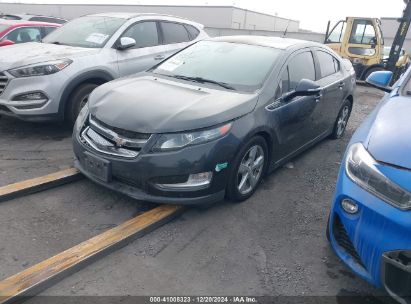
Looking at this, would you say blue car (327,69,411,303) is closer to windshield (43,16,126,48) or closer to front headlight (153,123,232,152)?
front headlight (153,123,232,152)

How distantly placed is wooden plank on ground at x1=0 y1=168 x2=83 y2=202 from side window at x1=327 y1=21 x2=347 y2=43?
430 inches

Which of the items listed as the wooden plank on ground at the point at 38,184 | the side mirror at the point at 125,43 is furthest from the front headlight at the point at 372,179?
the side mirror at the point at 125,43

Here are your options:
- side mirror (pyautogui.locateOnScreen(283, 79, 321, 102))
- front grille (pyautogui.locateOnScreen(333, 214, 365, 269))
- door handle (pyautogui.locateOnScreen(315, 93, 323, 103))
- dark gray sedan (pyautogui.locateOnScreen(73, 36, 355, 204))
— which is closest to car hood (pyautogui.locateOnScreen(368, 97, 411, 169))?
front grille (pyautogui.locateOnScreen(333, 214, 365, 269))

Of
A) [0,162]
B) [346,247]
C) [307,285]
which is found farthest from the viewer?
[0,162]

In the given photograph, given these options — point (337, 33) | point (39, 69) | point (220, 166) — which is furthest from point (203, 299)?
point (337, 33)

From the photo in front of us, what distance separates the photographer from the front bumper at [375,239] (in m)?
1.96

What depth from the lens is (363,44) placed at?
11672mm

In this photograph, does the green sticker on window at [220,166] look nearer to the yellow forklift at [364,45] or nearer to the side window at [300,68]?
the side window at [300,68]

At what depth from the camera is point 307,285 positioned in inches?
104

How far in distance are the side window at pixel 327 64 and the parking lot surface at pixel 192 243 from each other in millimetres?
1556

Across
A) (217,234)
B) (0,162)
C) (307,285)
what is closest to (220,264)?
(217,234)

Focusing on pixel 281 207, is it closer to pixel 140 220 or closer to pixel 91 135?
pixel 140 220

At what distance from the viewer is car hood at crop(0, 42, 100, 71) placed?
4.64 m

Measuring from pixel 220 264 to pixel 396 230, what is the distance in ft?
4.27
